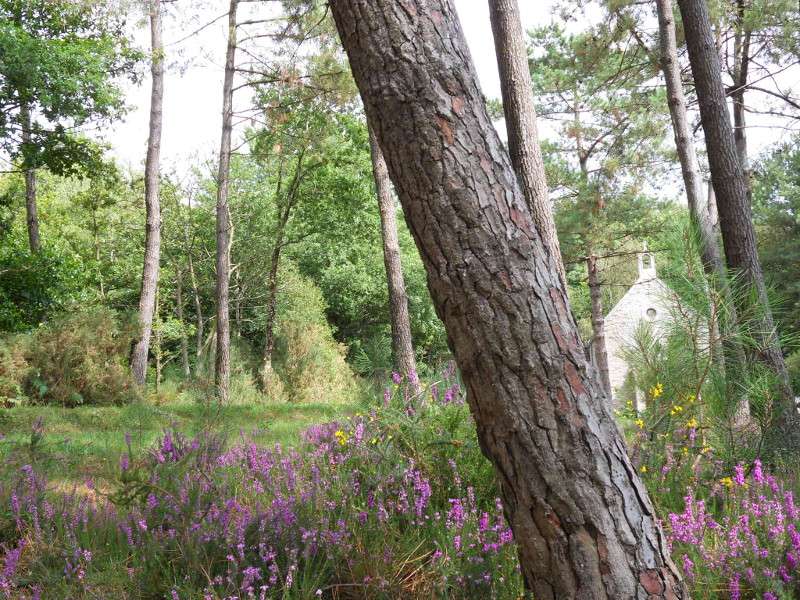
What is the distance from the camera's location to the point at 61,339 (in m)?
11.4

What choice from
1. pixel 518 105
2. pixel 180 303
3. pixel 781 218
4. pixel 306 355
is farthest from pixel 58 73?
pixel 781 218

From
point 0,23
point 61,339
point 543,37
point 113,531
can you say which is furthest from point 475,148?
point 543,37

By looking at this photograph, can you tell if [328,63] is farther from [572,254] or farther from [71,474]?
[71,474]

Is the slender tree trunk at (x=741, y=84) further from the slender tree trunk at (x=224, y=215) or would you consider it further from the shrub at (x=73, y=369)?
the shrub at (x=73, y=369)

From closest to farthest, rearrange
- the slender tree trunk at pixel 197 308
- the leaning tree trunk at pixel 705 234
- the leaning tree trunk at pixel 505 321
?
the leaning tree trunk at pixel 505 321 → the leaning tree trunk at pixel 705 234 → the slender tree trunk at pixel 197 308

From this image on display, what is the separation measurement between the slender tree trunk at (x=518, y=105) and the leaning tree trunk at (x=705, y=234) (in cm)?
117

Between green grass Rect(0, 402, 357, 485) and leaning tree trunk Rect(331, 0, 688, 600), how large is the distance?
235 centimetres

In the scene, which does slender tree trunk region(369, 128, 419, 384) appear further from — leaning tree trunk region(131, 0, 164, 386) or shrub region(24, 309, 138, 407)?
leaning tree trunk region(131, 0, 164, 386)

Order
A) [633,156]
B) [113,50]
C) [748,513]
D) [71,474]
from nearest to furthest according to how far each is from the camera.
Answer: [748,513]
[71,474]
[113,50]
[633,156]

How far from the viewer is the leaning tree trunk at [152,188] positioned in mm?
12883

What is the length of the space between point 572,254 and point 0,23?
1284 cm

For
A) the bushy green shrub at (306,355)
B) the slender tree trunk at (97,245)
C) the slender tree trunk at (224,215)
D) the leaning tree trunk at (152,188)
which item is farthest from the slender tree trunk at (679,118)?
the slender tree trunk at (97,245)

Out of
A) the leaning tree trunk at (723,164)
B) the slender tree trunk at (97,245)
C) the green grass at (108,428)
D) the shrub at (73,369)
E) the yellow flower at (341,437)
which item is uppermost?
the slender tree trunk at (97,245)

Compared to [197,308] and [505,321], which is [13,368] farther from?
[197,308]
